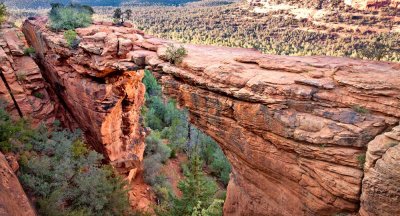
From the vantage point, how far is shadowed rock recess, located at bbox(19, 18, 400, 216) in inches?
349

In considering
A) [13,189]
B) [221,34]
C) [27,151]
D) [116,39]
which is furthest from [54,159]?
[221,34]

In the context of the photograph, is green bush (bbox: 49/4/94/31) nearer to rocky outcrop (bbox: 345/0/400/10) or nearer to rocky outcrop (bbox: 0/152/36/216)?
rocky outcrop (bbox: 0/152/36/216)

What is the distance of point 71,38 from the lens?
20.0m

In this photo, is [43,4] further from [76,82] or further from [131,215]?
[131,215]

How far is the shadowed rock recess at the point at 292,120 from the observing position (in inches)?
349

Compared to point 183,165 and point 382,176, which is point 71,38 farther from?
point 382,176

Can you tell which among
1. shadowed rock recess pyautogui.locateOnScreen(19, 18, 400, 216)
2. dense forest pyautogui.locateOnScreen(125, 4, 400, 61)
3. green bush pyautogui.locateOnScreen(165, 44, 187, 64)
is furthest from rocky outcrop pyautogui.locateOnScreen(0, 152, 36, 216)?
dense forest pyautogui.locateOnScreen(125, 4, 400, 61)

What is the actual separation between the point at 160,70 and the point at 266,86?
6257 millimetres

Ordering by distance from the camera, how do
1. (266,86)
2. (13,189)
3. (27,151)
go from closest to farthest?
1. (266,86)
2. (13,189)
3. (27,151)

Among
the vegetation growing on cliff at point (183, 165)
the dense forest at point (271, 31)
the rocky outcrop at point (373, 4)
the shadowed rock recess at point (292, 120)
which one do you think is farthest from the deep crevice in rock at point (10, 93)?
the rocky outcrop at point (373, 4)

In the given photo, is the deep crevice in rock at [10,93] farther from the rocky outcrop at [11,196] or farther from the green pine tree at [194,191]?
the green pine tree at [194,191]

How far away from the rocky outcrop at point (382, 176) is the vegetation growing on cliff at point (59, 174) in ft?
42.4

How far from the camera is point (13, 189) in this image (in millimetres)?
12203

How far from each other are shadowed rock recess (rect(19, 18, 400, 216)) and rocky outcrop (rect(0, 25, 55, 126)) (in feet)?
19.3
